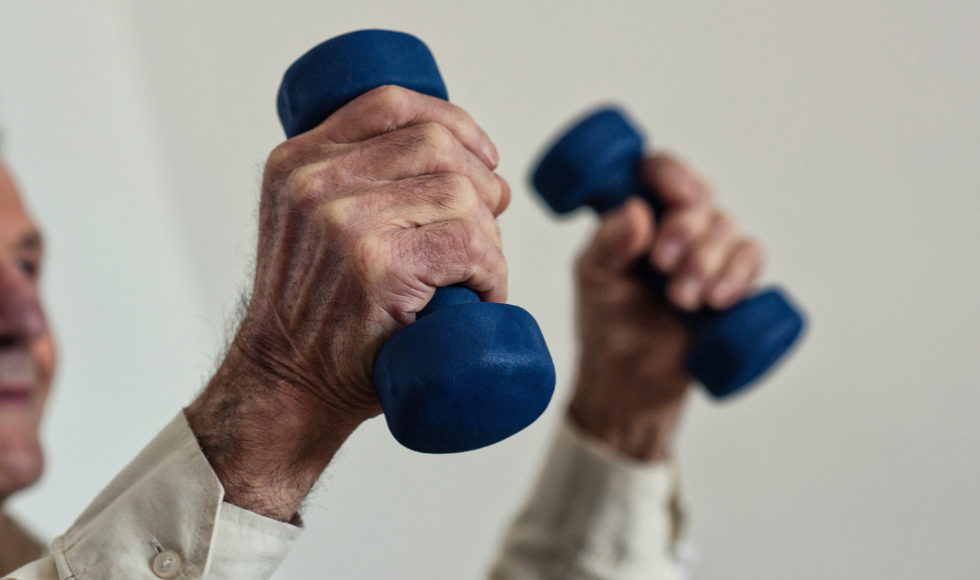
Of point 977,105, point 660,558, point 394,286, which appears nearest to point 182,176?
point 660,558

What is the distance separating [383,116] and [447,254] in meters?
0.14

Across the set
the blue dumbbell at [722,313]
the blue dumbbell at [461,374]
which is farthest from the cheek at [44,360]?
the blue dumbbell at [461,374]

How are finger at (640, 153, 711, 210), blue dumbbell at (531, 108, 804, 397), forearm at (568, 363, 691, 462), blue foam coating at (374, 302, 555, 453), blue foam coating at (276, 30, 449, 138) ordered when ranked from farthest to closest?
1. forearm at (568, 363, 691, 462)
2. finger at (640, 153, 711, 210)
3. blue dumbbell at (531, 108, 804, 397)
4. blue foam coating at (276, 30, 449, 138)
5. blue foam coating at (374, 302, 555, 453)

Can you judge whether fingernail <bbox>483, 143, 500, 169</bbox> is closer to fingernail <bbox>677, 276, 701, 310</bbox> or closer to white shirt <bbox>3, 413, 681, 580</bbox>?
white shirt <bbox>3, 413, 681, 580</bbox>

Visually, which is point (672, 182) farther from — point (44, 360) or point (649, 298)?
point (44, 360)

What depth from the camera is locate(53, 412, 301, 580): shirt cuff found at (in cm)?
62

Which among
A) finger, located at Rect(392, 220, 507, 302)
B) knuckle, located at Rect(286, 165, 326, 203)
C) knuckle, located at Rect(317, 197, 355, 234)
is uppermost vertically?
knuckle, located at Rect(286, 165, 326, 203)

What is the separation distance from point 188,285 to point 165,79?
1.83ft

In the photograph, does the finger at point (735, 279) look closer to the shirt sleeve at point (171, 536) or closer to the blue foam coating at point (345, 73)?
the blue foam coating at point (345, 73)

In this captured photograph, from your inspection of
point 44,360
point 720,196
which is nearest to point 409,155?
point 44,360

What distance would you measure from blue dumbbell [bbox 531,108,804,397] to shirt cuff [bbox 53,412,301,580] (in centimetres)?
73

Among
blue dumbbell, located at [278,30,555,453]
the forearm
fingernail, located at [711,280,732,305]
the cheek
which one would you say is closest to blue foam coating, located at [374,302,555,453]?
blue dumbbell, located at [278,30,555,453]

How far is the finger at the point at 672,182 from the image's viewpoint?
130 cm

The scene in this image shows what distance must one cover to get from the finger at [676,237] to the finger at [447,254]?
72cm
